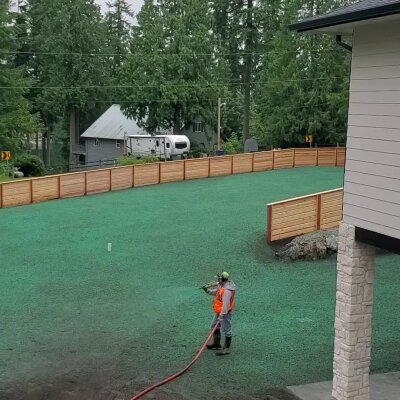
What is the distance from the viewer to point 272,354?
41.7 ft

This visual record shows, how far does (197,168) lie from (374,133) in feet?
92.8

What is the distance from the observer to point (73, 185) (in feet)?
104

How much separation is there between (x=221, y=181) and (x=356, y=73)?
26.5m

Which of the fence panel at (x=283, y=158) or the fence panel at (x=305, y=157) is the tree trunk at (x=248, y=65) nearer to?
the fence panel at (x=305, y=157)

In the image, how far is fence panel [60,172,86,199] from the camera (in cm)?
3119

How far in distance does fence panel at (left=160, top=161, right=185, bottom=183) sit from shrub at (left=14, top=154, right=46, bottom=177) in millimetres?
10472

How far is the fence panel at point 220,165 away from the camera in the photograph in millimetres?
37531

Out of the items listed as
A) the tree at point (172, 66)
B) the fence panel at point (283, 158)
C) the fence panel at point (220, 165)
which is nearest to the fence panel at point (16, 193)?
the fence panel at point (220, 165)

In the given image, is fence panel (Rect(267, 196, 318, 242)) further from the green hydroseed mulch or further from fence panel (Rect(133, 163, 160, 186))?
fence panel (Rect(133, 163, 160, 186))

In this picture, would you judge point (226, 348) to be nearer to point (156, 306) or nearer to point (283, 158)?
point (156, 306)

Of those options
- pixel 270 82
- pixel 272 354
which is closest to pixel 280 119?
pixel 270 82

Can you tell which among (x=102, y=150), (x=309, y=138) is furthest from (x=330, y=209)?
(x=102, y=150)

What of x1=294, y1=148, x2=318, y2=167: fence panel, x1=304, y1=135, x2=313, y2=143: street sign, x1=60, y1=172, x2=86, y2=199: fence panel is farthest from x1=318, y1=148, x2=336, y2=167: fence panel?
x1=60, y1=172, x2=86, y2=199: fence panel

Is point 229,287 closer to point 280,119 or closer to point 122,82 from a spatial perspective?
point 280,119
